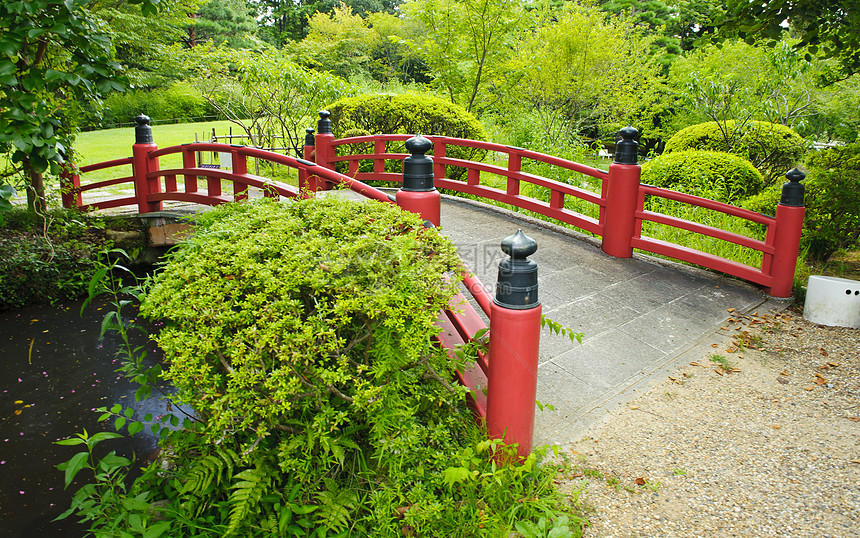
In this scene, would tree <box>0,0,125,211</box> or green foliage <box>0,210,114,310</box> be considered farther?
green foliage <box>0,210,114,310</box>

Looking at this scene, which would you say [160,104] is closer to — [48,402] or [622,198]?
[48,402]

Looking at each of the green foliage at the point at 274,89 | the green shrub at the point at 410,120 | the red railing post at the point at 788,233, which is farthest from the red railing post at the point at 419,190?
the green foliage at the point at 274,89

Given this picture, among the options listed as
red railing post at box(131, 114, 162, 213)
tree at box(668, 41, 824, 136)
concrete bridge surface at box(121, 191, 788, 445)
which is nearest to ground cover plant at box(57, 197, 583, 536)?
concrete bridge surface at box(121, 191, 788, 445)

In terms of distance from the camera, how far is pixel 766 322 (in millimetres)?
5156

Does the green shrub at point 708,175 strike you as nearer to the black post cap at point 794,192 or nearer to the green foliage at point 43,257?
the black post cap at point 794,192

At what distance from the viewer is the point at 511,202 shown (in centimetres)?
771

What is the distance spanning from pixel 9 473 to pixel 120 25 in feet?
66.3

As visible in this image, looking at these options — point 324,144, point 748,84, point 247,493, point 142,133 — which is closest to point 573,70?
point 748,84

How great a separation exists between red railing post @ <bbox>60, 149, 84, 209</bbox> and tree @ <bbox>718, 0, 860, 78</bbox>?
8528 millimetres

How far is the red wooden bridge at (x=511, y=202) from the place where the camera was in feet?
10.2

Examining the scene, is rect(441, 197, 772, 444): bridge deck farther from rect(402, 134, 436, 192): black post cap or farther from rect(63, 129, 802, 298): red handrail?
rect(402, 134, 436, 192): black post cap

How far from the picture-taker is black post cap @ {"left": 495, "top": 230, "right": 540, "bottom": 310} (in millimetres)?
2959

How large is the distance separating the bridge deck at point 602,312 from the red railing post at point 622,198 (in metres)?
0.18

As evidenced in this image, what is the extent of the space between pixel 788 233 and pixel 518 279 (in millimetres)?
3825
